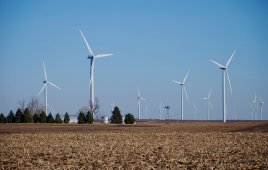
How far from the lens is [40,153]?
81.5 feet

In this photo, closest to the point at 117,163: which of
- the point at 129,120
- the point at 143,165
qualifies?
the point at 143,165

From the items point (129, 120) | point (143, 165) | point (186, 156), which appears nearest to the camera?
point (143, 165)

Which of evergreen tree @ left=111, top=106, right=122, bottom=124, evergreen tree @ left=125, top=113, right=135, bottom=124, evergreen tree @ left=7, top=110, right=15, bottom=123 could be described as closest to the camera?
evergreen tree @ left=125, top=113, right=135, bottom=124

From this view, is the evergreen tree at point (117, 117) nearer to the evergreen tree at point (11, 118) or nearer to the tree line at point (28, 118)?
the tree line at point (28, 118)

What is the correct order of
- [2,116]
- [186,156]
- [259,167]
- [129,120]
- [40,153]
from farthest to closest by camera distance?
[2,116] < [129,120] < [40,153] < [186,156] < [259,167]

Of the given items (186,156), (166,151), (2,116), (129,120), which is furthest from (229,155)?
(2,116)

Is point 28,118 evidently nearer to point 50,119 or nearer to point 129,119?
point 50,119

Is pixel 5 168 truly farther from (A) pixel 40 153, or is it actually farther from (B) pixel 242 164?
(B) pixel 242 164

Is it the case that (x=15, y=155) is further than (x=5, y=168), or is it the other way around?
(x=15, y=155)

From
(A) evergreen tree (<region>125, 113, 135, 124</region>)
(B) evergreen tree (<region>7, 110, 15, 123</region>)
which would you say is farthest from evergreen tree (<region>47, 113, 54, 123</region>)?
(A) evergreen tree (<region>125, 113, 135, 124</region>)

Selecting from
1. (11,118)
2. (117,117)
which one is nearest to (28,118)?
(11,118)

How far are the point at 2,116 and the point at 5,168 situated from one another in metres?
81.8

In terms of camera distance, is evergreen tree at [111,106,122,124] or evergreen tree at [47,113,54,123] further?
evergreen tree at [47,113,54,123]

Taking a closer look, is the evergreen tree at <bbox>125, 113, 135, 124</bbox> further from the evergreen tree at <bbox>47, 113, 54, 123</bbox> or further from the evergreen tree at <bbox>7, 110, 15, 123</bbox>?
the evergreen tree at <bbox>7, 110, 15, 123</bbox>
